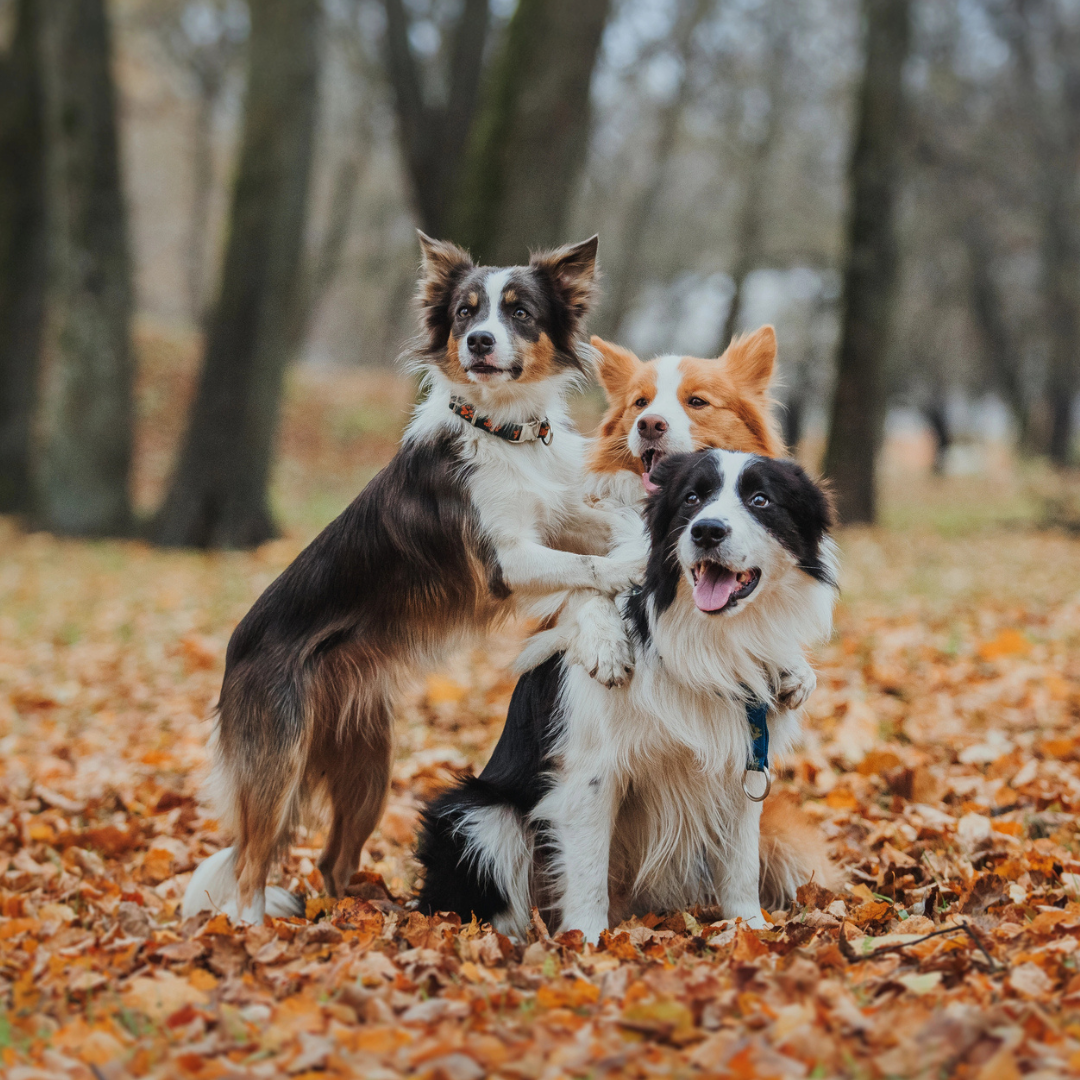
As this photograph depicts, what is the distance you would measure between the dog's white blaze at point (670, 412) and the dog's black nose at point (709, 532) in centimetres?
44

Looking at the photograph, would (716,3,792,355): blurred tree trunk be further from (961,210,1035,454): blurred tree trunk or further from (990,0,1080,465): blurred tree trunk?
(961,210,1035,454): blurred tree trunk

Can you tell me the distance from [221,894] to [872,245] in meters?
12.4

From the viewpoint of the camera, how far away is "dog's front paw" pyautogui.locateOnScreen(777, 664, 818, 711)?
352cm

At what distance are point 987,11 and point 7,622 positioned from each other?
61.1ft

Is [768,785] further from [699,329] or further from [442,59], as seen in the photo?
[699,329]

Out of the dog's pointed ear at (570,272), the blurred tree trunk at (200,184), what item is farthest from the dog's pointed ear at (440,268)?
the blurred tree trunk at (200,184)

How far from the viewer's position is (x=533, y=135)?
28.7 ft

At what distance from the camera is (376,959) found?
3010 millimetres

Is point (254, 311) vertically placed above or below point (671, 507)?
above

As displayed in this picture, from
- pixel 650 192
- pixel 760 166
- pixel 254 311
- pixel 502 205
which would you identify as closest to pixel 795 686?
pixel 502 205

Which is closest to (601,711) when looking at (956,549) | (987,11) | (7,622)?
(7,622)

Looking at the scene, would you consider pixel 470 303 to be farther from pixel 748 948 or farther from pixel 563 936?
pixel 748 948

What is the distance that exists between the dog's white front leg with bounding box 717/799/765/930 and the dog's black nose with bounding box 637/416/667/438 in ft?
4.18

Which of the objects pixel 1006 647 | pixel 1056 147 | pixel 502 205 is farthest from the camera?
pixel 1056 147
